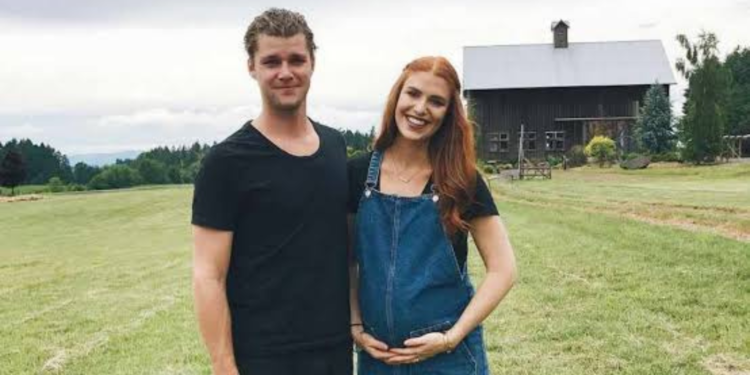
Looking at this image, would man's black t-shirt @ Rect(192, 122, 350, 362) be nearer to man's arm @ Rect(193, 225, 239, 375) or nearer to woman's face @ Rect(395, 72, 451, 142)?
man's arm @ Rect(193, 225, 239, 375)

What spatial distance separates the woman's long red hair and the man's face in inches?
15.8

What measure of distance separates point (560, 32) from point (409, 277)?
57881 millimetres

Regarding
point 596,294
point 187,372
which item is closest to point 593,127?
point 596,294

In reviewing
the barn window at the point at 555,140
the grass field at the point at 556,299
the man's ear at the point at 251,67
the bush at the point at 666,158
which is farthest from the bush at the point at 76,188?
the man's ear at the point at 251,67

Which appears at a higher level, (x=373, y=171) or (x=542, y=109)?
(x=542, y=109)

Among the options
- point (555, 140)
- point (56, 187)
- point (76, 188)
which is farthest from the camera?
point (76, 188)

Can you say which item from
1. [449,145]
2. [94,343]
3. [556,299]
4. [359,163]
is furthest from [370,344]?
[556,299]

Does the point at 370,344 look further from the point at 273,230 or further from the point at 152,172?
the point at 152,172

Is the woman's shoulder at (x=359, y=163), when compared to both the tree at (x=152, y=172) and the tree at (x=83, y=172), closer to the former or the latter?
the tree at (x=152, y=172)

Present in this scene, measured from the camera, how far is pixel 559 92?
188ft

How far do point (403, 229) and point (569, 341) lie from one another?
471 cm

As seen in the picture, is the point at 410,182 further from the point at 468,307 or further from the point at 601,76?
the point at 601,76

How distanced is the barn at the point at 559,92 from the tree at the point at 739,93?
1475 cm

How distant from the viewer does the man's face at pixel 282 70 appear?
3.11 metres
